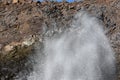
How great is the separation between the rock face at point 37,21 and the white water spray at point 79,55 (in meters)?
0.53

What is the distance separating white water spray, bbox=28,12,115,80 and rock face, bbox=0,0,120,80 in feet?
1.74

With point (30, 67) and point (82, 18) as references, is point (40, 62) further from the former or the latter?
point (82, 18)

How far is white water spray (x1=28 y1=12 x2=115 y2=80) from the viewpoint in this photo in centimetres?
2383

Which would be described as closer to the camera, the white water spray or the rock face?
the white water spray

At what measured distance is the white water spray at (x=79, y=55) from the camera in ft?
78.2

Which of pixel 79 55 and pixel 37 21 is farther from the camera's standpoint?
pixel 37 21

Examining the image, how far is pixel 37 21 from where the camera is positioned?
27.7 metres

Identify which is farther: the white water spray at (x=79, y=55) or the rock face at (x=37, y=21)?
the rock face at (x=37, y=21)

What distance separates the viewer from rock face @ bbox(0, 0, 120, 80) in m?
25.8

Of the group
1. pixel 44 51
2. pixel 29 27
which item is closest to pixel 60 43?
pixel 44 51

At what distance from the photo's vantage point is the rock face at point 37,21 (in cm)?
2581

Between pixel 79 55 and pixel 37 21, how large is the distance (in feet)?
14.1

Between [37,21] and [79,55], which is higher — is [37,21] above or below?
above

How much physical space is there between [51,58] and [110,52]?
11.8ft
